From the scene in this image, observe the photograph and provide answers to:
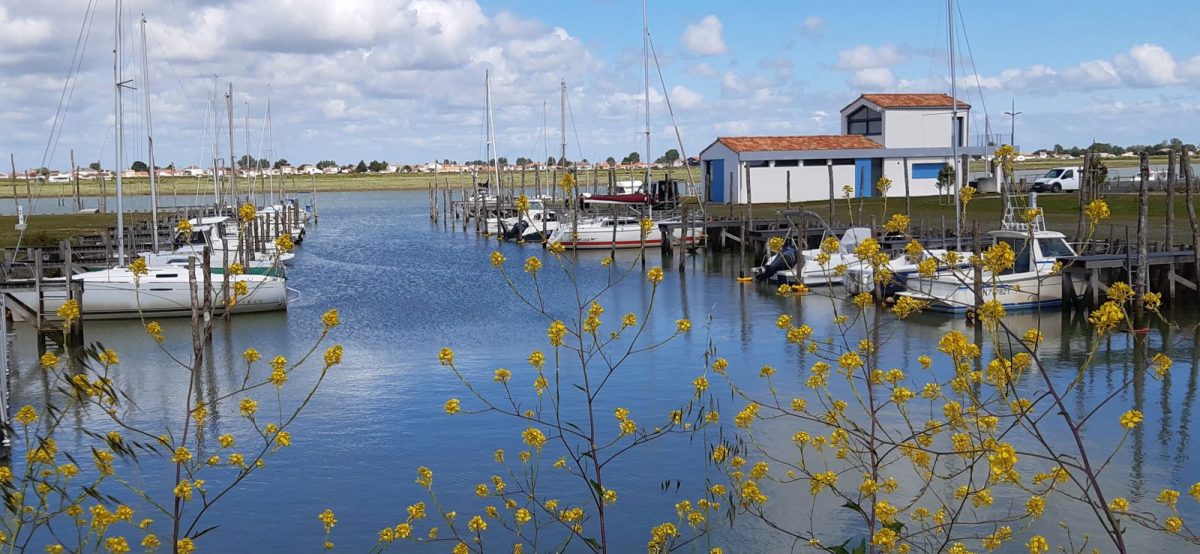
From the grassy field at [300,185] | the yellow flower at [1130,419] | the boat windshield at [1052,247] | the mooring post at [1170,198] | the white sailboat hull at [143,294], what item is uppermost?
the grassy field at [300,185]

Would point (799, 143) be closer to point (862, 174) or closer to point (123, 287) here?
point (862, 174)

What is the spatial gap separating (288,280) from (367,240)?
77.5 ft

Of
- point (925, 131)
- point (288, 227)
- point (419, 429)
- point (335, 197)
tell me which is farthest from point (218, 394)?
point (335, 197)

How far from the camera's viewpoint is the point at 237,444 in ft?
59.3

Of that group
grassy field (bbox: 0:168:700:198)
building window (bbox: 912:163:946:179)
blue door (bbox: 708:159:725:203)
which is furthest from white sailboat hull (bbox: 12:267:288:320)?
grassy field (bbox: 0:168:700:198)

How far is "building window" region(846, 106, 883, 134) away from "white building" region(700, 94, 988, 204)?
6 cm

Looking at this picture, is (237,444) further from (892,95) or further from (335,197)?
(335,197)

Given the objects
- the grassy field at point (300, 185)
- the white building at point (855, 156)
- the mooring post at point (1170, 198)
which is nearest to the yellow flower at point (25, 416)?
the mooring post at point (1170, 198)

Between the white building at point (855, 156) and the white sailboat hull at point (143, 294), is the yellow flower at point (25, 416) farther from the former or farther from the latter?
the white building at point (855, 156)

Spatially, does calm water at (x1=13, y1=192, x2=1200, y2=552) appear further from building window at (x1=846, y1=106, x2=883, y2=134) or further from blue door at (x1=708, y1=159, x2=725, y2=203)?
building window at (x1=846, y1=106, x2=883, y2=134)

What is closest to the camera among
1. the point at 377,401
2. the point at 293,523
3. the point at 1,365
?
the point at 293,523

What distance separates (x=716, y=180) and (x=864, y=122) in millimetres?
9683

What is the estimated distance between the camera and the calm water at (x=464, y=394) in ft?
48.1

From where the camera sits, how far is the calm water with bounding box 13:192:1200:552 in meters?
14.6
